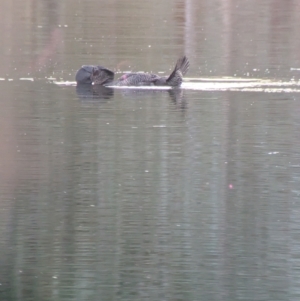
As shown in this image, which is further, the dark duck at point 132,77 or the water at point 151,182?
the dark duck at point 132,77

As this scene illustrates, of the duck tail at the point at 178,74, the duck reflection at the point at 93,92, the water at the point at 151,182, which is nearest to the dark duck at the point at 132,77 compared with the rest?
the duck tail at the point at 178,74

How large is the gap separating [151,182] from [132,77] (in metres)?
6.37

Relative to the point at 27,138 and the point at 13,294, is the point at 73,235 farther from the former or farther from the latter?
the point at 27,138

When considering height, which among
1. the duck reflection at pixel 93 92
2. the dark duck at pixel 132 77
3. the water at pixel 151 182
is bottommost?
the water at pixel 151 182

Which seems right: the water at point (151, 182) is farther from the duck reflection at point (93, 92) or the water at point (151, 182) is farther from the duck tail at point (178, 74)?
the duck tail at point (178, 74)

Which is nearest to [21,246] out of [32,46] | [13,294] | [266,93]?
[13,294]

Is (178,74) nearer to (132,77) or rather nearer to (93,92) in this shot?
(132,77)

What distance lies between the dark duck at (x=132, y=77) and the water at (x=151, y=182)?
0.23m

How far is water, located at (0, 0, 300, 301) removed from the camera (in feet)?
22.4

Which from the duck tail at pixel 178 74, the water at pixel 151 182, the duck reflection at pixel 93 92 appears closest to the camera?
the water at pixel 151 182

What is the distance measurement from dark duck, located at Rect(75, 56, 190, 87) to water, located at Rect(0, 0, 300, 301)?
23 centimetres

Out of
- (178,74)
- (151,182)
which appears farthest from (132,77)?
(151,182)

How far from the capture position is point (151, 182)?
30.2 ft

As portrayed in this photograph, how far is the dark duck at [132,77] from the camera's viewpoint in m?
15.3
